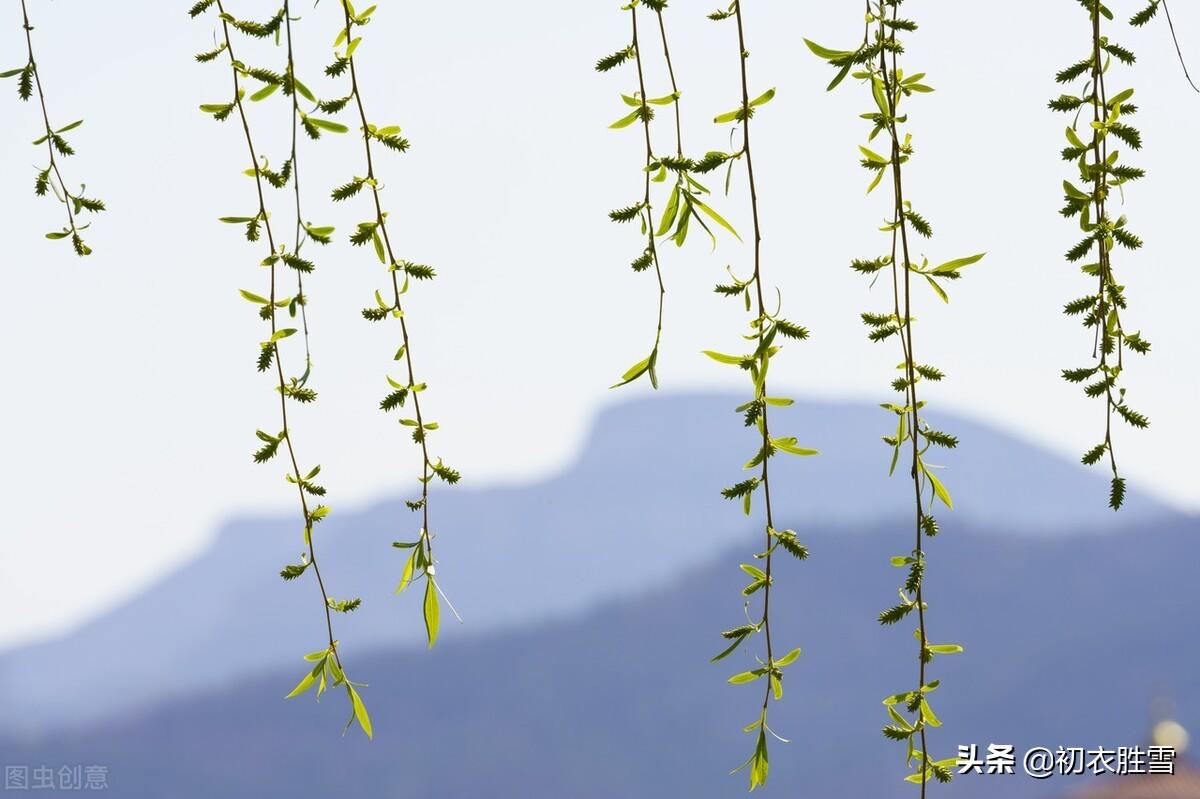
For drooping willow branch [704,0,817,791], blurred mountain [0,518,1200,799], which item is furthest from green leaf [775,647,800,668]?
blurred mountain [0,518,1200,799]

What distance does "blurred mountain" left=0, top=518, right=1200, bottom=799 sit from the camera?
49.1 ft

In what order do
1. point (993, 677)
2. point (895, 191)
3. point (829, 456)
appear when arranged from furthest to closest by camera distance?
point (993, 677), point (829, 456), point (895, 191)

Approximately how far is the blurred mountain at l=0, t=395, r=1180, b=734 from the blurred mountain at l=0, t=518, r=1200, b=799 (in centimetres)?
18

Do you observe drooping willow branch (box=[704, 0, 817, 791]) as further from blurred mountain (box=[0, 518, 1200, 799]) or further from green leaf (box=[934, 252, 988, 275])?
blurred mountain (box=[0, 518, 1200, 799])

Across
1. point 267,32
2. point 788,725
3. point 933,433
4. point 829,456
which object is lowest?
point 788,725

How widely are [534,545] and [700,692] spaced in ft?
9.00

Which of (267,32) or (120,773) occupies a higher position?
(267,32)

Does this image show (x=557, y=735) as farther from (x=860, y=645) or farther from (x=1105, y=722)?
(x=1105, y=722)

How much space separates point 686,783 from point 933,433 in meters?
16.3

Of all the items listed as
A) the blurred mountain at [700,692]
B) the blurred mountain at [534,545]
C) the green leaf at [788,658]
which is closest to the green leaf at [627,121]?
the green leaf at [788,658]

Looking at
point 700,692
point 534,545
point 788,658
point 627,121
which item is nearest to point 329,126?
point 627,121

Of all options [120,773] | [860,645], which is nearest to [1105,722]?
[860,645]

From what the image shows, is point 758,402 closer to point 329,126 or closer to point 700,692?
point 329,126

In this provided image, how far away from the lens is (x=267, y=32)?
50 centimetres
